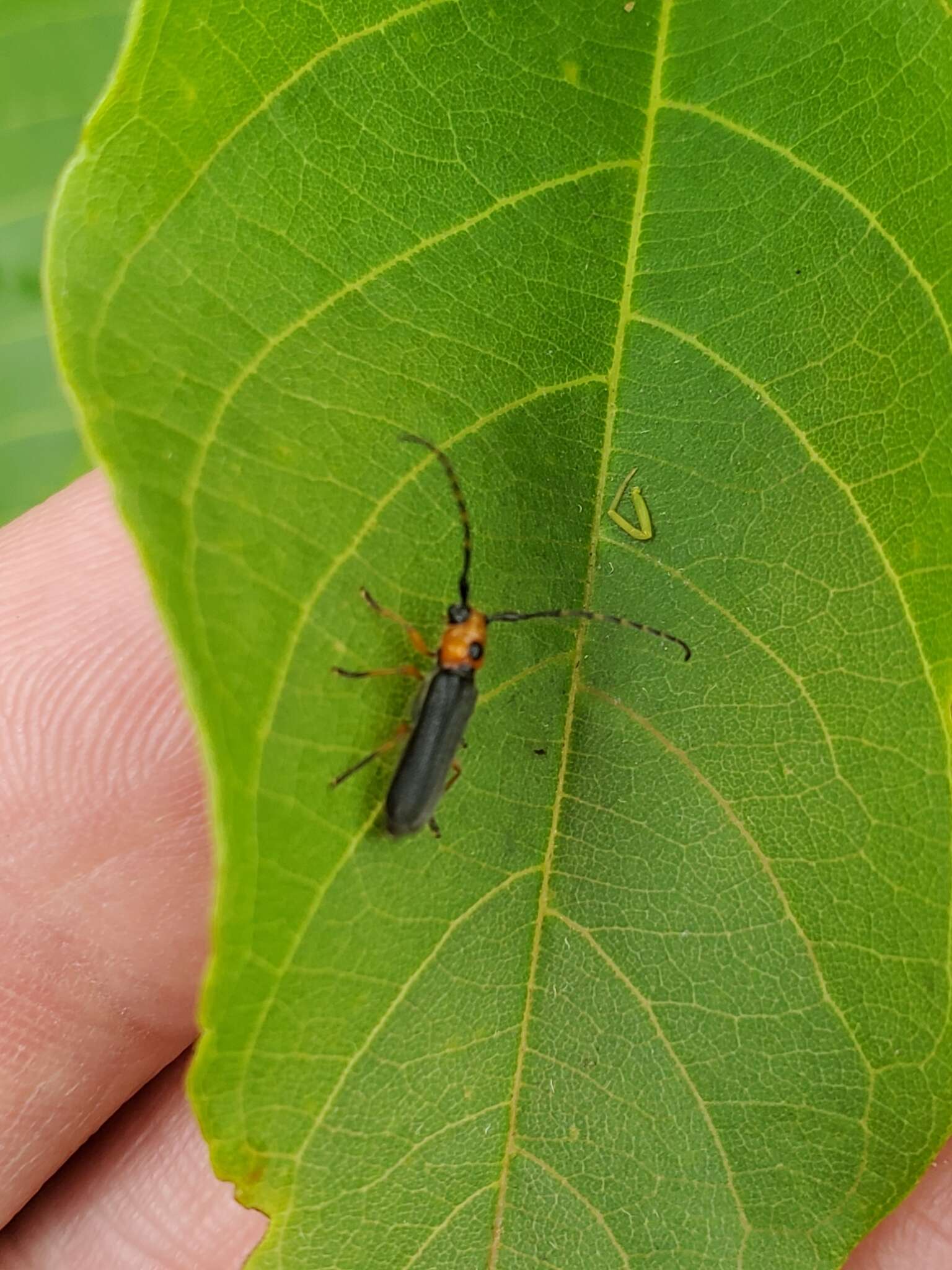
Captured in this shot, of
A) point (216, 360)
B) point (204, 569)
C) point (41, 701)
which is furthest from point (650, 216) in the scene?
point (41, 701)

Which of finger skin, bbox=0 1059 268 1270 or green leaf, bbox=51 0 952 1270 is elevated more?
green leaf, bbox=51 0 952 1270

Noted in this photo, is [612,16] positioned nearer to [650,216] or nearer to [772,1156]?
[650,216]

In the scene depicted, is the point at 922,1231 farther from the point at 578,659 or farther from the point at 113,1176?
the point at 113,1176

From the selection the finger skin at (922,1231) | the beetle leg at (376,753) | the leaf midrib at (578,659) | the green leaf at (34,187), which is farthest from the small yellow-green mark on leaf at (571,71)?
the finger skin at (922,1231)

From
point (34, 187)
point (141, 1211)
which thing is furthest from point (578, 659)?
point (141, 1211)

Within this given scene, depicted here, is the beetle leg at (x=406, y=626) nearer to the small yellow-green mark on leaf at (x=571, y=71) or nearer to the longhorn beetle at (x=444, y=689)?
the longhorn beetle at (x=444, y=689)

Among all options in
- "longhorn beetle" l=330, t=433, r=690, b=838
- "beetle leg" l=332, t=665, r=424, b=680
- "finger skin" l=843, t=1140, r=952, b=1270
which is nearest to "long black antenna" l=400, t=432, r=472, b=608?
"longhorn beetle" l=330, t=433, r=690, b=838

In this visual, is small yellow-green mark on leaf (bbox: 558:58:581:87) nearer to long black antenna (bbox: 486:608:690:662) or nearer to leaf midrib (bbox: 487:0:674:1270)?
leaf midrib (bbox: 487:0:674:1270)
